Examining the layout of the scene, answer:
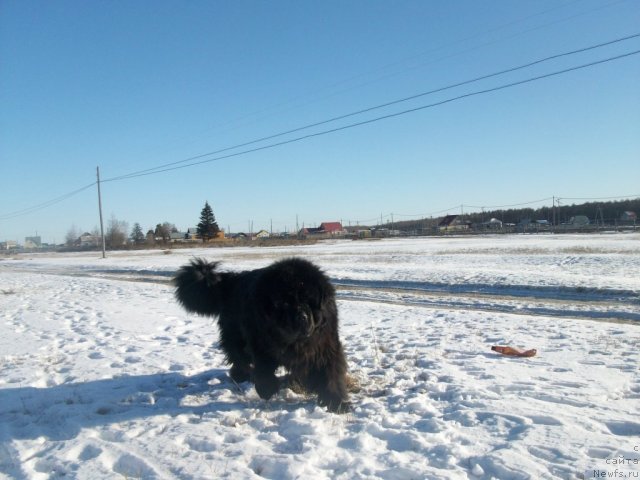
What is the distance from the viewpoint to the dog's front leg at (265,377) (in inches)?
197

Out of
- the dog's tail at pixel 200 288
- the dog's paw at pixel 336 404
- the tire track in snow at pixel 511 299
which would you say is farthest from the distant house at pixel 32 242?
the dog's paw at pixel 336 404

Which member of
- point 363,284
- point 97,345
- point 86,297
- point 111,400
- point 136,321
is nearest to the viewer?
point 111,400

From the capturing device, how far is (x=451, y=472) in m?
3.33

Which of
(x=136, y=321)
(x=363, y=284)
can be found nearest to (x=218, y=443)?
(x=136, y=321)

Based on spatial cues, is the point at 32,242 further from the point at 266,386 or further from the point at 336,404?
the point at 336,404

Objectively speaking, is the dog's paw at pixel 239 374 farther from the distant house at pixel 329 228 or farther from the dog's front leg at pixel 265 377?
the distant house at pixel 329 228

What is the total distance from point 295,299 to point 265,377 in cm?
98

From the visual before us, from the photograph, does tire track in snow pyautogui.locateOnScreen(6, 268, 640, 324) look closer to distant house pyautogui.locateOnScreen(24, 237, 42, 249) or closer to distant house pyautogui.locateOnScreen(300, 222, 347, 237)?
distant house pyautogui.locateOnScreen(300, 222, 347, 237)

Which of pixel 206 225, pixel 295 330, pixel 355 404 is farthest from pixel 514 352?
pixel 206 225

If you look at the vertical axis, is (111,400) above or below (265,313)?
below

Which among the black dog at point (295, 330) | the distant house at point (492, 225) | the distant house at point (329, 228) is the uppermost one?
the distant house at point (329, 228)

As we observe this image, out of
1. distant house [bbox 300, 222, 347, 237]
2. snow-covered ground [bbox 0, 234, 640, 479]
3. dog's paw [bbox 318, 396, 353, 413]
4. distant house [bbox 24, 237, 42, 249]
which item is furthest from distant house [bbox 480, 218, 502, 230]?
distant house [bbox 24, 237, 42, 249]

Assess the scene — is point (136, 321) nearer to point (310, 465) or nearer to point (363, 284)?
point (310, 465)

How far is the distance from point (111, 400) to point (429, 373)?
3837mm
